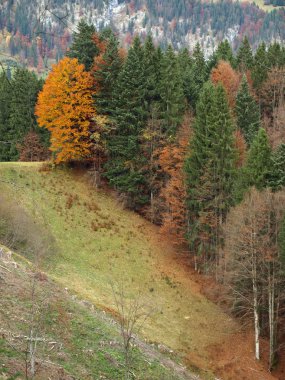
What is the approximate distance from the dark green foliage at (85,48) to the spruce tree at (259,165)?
74.6ft

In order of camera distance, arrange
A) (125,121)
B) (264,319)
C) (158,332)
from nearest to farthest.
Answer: (158,332), (264,319), (125,121)

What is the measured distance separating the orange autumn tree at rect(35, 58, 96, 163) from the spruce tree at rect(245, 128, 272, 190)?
57.8 ft

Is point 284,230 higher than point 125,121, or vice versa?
point 125,121

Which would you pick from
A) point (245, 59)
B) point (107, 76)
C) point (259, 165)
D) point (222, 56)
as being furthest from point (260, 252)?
point (245, 59)

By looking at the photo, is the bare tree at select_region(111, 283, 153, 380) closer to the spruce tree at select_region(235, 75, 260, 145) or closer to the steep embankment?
the steep embankment

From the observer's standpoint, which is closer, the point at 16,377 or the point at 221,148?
the point at 16,377

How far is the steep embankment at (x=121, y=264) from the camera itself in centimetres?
2811

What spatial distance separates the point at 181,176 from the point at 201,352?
55.5 feet

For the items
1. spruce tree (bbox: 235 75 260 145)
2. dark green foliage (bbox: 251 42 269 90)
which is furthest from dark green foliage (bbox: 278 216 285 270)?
dark green foliage (bbox: 251 42 269 90)

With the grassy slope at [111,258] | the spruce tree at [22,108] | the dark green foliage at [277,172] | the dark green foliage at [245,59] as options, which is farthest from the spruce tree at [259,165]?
the dark green foliage at [245,59]

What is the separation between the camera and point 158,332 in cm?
2800

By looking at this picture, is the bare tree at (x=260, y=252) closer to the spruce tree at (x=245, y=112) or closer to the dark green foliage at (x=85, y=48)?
the spruce tree at (x=245, y=112)

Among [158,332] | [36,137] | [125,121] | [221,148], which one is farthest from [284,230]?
[36,137]

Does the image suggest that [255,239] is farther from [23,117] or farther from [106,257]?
[23,117]
